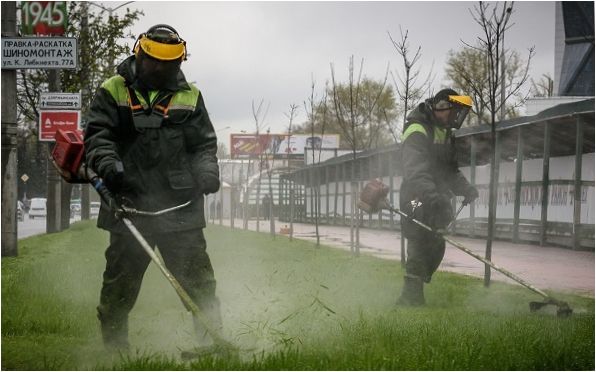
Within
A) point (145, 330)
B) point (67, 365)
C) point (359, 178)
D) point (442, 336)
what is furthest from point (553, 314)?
point (359, 178)

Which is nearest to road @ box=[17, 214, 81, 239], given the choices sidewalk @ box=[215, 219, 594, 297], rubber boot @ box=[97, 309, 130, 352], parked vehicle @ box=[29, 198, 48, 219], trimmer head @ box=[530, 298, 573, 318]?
sidewalk @ box=[215, 219, 594, 297]

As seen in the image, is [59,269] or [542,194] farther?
[542,194]

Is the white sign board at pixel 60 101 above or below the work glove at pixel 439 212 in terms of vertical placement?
above

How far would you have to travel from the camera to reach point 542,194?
707 inches

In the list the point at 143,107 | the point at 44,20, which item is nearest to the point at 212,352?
the point at 143,107

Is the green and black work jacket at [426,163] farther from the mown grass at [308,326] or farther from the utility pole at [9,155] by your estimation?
the utility pole at [9,155]

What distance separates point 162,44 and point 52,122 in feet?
25.1

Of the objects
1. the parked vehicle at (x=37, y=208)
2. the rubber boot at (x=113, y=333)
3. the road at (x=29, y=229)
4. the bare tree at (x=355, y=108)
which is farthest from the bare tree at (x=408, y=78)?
the parked vehicle at (x=37, y=208)

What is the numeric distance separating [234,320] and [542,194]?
504 inches

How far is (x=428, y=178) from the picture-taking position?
23.9 feet

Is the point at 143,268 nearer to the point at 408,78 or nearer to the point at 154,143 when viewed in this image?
the point at 154,143

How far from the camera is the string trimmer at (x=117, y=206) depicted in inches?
189

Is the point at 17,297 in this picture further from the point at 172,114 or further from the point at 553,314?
the point at 553,314

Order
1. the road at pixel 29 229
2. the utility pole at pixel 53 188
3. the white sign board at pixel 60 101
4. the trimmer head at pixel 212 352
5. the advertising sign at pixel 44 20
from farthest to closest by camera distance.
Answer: the road at pixel 29 229
the utility pole at pixel 53 188
the white sign board at pixel 60 101
the advertising sign at pixel 44 20
the trimmer head at pixel 212 352
